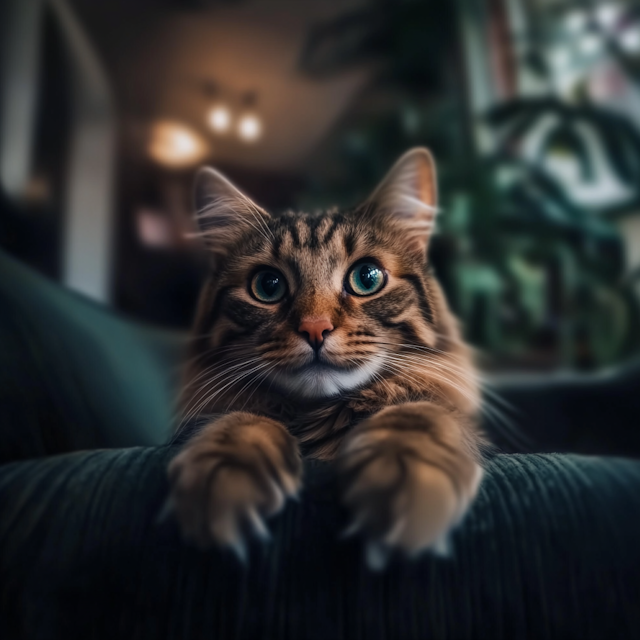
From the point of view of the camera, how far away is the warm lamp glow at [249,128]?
124 centimetres

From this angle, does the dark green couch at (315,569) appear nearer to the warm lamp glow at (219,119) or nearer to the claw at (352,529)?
the claw at (352,529)

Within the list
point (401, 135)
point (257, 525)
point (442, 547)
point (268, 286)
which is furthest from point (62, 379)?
point (401, 135)

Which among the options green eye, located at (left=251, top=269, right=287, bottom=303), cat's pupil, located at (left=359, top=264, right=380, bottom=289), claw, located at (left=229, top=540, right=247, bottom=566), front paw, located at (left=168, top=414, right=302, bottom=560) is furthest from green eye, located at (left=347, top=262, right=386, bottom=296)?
claw, located at (left=229, top=540, right=247, bottom=566)

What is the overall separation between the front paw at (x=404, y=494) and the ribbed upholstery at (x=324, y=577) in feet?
0.06

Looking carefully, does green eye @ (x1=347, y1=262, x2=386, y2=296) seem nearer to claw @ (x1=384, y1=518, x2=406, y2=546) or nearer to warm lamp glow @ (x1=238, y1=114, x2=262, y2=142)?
claw @ (x1=384, y1=518, x2=406, y2=546)

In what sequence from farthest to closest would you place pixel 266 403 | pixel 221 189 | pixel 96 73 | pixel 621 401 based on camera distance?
1. pixel 96 73
2. pixel 621 401
3. pixel 221 189
4. pixel 266 403

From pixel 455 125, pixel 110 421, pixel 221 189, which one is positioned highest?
pixel 455 125

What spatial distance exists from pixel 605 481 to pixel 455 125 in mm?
1037

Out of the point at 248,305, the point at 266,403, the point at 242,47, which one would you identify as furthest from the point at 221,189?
the point at 242,47

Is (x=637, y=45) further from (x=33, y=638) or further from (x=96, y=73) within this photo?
(x=33, y=638)

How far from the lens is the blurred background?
3.96 ft

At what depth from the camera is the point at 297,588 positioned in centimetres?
39

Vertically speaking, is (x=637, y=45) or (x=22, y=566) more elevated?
(x=637, y=45)

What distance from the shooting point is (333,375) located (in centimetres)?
66
